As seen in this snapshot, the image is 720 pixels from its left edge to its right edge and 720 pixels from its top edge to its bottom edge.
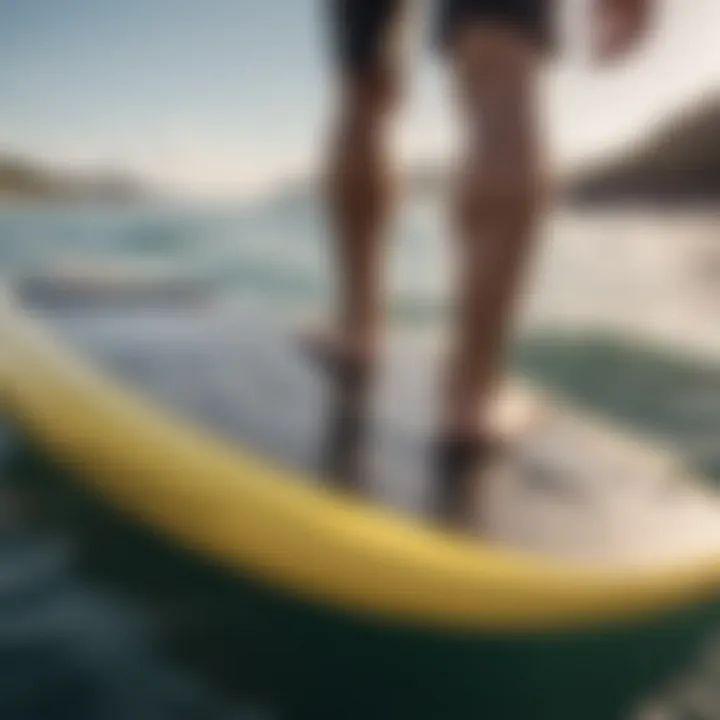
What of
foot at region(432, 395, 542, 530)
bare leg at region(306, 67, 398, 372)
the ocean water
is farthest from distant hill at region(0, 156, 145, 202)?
foot at region(432, 395, 542, 530)

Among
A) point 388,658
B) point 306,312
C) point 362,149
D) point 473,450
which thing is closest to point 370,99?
point 362,149

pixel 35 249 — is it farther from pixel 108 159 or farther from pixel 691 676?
pixel 691 676

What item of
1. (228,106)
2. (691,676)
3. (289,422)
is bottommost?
(691,676)

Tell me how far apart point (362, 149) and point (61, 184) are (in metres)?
0.20

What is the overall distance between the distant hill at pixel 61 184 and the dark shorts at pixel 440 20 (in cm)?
16

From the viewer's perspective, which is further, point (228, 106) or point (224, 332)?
point (224, 332)

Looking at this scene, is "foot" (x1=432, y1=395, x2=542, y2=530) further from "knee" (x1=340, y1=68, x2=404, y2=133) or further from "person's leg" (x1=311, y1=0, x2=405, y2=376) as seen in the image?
"knee" (x1=340, y1=68, x2=404, y2=133)

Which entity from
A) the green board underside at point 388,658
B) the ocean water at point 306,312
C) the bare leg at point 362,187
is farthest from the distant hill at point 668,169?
the green board underside at point 388,658

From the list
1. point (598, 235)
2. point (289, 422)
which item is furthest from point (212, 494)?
point (598, 235)

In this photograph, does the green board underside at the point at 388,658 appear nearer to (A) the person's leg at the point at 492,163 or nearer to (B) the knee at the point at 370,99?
(A) the person's leg at the point at 492,163

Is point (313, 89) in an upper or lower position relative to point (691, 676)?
upper

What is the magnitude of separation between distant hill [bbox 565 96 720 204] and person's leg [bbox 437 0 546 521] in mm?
44

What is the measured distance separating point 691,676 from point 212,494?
0.34m

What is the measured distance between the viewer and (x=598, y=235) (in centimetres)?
82
